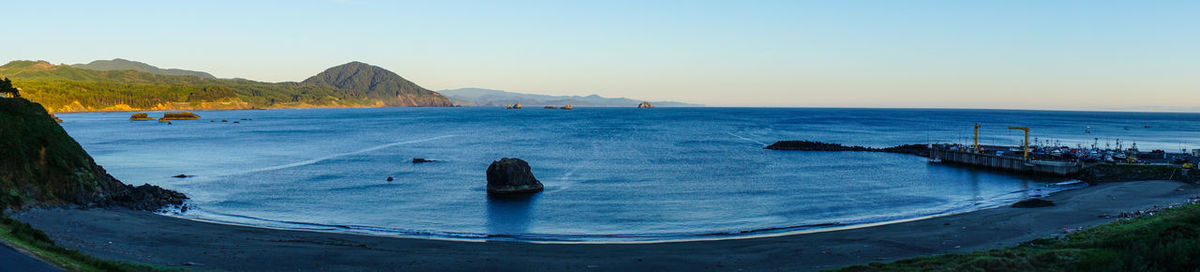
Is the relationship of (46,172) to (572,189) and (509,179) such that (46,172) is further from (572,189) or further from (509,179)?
(572,189)

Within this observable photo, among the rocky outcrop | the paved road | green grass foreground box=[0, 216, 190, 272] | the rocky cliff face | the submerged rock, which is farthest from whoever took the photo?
the rocky outcrop

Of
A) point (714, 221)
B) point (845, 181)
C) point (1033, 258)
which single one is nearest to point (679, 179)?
point (845, 181)

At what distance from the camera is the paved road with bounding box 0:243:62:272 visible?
1338 centimetres

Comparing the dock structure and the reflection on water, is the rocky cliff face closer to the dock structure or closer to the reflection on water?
the reflection on water

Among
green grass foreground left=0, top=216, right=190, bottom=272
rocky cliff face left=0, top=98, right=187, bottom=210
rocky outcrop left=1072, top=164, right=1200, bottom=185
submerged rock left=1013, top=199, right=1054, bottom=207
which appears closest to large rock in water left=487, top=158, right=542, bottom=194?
rocky cliff face left=0, top=98, right=187, bottom=210

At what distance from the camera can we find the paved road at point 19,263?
1338 centimetres

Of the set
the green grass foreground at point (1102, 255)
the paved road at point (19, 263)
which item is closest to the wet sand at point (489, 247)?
the green grass foreground at point (1102, 255)

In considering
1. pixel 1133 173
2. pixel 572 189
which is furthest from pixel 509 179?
pixel 1133 173

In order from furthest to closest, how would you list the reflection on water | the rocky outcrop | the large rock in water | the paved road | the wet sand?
1. the rocky outcrop
2. the large rock in water
3. the reflection on water
4. the wet sand
5. the paved road

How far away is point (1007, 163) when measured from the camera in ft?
189

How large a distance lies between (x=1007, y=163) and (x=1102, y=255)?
47744 millimetres

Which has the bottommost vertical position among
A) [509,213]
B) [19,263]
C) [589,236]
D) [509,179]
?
[589,236]

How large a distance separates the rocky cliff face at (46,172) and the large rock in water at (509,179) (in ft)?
58.3

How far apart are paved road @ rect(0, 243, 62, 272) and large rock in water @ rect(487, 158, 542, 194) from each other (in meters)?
27.0
